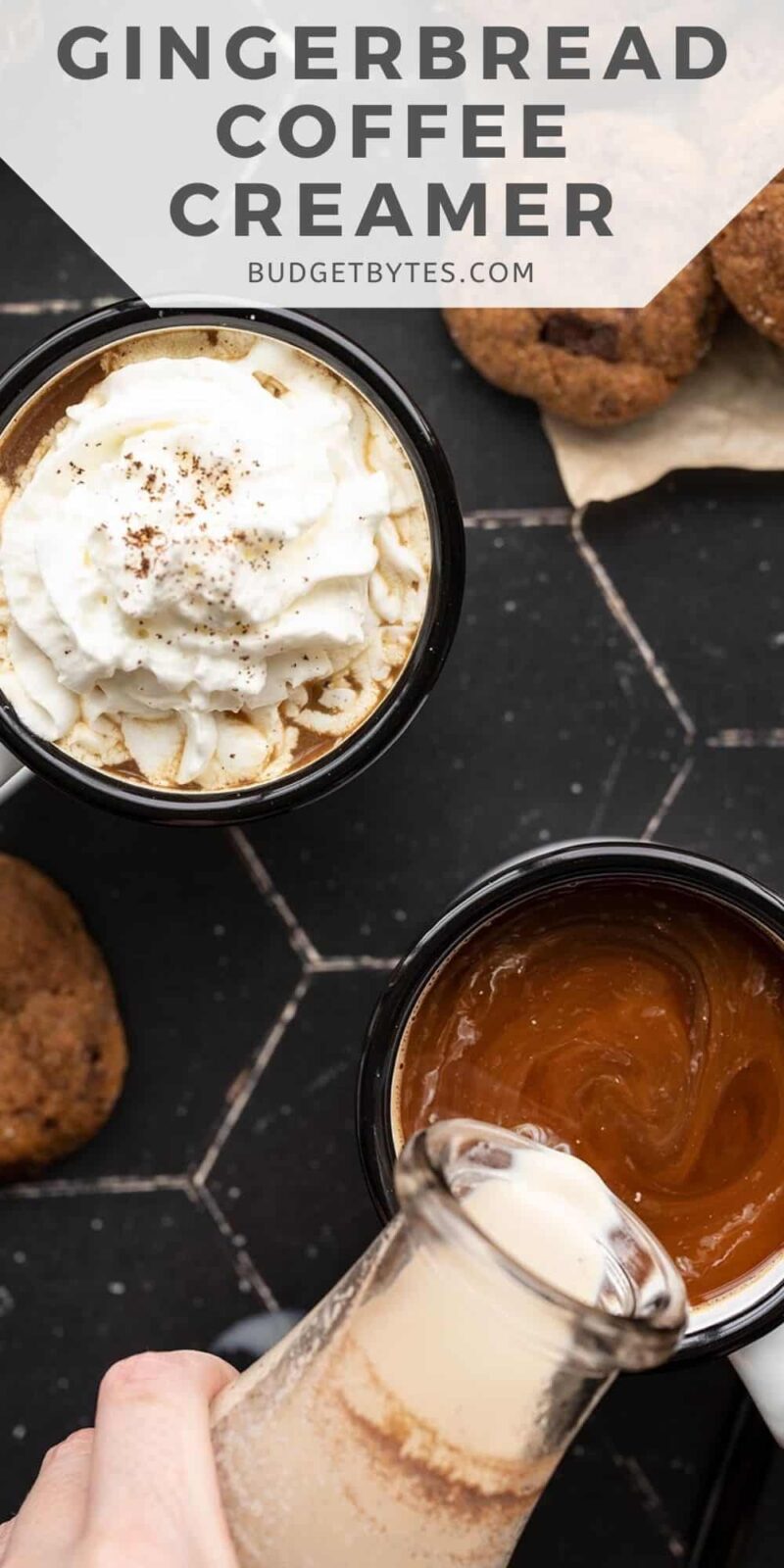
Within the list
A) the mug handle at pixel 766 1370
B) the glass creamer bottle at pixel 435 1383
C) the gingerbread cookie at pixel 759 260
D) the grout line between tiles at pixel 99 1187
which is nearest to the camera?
the glass creamer bottle at pixel 435 1383

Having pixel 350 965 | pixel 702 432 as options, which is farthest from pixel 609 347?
pixel 350 965

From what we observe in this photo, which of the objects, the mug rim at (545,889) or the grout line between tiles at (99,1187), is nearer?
the mug rim at (545,889)

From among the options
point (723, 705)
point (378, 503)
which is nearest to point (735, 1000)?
point (723, 705)

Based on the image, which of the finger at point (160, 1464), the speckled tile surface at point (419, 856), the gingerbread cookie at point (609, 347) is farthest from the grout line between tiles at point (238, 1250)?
the gingerbread cookie at point (609, 347)

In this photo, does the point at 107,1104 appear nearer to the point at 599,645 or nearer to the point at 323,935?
the point at 323,935

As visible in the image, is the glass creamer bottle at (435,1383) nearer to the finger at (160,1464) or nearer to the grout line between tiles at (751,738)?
the finger at (160,1464)

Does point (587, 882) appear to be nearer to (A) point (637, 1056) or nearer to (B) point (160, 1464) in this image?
(A) point (637, 1056)
